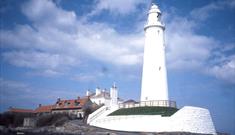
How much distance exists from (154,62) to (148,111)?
8893 mm

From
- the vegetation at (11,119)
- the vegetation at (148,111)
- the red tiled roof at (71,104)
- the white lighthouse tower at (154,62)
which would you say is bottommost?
the vegetation at (11,119)

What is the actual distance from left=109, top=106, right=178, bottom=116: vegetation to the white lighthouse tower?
138 inches

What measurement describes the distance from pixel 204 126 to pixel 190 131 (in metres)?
3.08

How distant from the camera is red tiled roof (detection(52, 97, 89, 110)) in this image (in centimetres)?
5894

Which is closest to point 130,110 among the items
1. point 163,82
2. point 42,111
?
point 163,82

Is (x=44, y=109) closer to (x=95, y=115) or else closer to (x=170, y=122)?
(x=95, y=115)

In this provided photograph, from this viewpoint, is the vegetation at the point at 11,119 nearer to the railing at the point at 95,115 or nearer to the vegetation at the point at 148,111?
the railing at the point at 95,115

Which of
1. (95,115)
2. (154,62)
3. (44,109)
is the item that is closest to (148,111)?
(154,62)

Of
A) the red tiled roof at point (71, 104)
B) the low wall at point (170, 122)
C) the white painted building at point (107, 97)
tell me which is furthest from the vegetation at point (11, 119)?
the low wall at point (170, 122)

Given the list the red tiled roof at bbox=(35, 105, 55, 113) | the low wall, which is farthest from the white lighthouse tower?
the red tiled roof at bbox=(35, 105, 55, 113)

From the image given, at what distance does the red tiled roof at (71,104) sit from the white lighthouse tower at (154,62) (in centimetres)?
1966

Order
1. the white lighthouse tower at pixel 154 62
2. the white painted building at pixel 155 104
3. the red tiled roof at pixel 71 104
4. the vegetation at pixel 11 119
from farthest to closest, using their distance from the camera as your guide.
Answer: the red tiled roof at pixel 71 104 → the vegetation at pixel 11 119 → the white lighthouse tower at pixel 154 62 → the white painted building at pixel 155 104

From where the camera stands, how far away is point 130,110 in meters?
40.0

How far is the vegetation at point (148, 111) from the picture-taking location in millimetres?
35844
